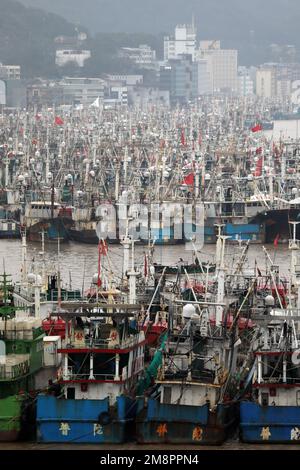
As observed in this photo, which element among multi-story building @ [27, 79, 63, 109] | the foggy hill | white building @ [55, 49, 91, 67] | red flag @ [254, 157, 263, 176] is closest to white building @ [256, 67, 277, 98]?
white building @ [55, 49, 91, 67]

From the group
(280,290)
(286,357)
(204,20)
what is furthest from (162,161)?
(204,20)

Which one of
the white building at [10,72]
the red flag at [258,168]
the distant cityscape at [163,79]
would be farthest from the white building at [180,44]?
the red flag at [258,168]

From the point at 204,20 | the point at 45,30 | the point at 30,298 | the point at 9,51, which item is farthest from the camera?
the point at 204,20

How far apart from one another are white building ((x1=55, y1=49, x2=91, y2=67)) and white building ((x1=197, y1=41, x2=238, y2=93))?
17.3 meters

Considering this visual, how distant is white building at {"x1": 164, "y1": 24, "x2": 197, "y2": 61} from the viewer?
14475cm

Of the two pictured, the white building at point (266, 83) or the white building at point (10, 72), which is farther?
the white building at point (266, 83)

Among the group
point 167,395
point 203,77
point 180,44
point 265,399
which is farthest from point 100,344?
point 180,44

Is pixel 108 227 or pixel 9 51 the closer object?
pixel 108 227

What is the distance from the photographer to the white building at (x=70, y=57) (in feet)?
406

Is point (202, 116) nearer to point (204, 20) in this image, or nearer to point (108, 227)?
point (108, 227)

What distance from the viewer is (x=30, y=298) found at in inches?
882

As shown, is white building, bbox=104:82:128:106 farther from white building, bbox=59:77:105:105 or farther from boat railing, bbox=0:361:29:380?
boat railing, bbox=0:361:29:380

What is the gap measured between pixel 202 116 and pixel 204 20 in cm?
9349

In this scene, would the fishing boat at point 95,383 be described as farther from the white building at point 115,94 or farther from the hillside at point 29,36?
the hillside at point 29,36
